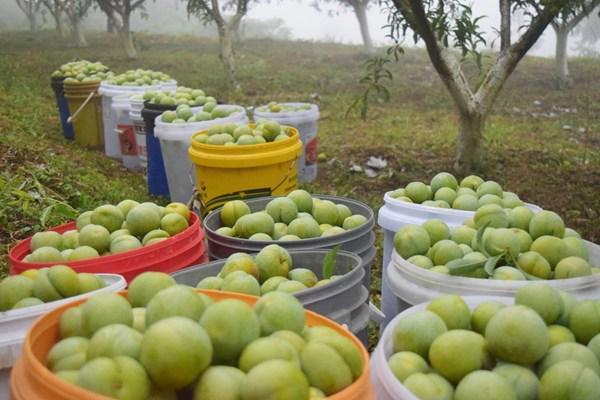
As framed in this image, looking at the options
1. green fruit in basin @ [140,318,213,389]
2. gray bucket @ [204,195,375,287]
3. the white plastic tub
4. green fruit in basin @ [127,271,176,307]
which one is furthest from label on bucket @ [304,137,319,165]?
green fruit in basin @ [140,318,213,389]

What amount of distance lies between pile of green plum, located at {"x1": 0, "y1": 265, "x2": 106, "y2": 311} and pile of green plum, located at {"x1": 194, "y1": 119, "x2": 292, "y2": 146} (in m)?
2.49

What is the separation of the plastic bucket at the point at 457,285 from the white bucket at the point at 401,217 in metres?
0.50

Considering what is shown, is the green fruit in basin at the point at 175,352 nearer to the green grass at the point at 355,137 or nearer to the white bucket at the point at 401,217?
the white bucket at the point at 401,217

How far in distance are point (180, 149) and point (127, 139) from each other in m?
2.64

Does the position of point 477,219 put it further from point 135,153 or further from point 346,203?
point 135,153

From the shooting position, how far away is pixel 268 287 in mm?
2381

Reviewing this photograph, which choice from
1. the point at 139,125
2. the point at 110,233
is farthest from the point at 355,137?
the point at 110,233

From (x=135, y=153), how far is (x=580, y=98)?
11.9 metres

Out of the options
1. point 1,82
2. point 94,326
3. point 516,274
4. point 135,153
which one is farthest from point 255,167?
point 1,82

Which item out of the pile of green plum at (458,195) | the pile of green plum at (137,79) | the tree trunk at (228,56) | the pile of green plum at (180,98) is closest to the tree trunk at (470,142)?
the pile of green plum at (180,98)

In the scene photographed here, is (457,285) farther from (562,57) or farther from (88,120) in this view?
(562,57)

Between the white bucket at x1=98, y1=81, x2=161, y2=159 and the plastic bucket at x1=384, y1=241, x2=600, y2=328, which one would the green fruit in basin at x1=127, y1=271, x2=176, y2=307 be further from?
the white bucket at x1=98, y1=81, x2=161, y2=159

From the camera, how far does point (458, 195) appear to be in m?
3.47

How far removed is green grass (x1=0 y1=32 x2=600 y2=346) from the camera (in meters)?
6.40
